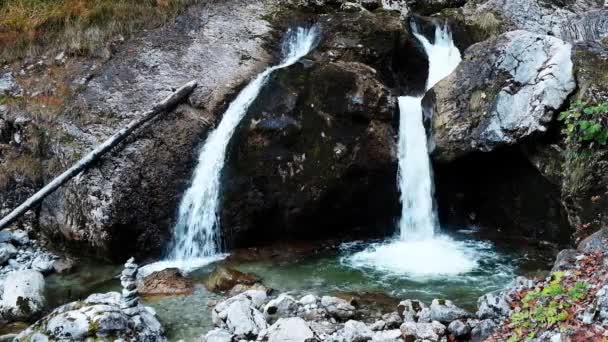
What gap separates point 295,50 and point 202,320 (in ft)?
26.2

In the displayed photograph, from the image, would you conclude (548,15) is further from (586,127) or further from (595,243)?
(595,243)

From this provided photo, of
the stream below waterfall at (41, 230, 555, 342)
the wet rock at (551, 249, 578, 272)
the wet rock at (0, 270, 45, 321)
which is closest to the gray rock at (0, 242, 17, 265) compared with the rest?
the stream below waterfall at (41, 230, 555, 342)

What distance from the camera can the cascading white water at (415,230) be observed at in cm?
947

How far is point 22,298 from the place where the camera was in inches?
325

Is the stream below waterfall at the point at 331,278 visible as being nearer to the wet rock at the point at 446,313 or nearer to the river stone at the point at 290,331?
the wet rock at the point at 446,313

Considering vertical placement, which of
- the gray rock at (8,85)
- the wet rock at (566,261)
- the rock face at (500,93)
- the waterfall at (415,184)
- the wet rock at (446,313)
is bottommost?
the wet rock at (446,313)

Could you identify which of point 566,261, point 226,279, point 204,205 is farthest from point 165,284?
point 566,261

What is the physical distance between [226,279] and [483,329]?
4169 millimetres

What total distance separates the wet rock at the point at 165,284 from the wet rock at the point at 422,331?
3809 millimetres

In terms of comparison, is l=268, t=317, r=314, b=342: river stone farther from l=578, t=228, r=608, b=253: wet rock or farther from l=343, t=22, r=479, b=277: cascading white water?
l=578, t=228, r=608, b=253: wet rock

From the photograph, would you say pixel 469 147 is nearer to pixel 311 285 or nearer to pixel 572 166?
pixel 572 166

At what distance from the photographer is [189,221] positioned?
10.5m

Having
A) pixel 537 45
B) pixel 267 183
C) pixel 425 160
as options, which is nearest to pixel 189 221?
pixel 267 183

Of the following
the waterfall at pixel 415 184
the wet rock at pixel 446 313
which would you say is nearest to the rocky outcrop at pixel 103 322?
the wet rock at pixel 446 313
